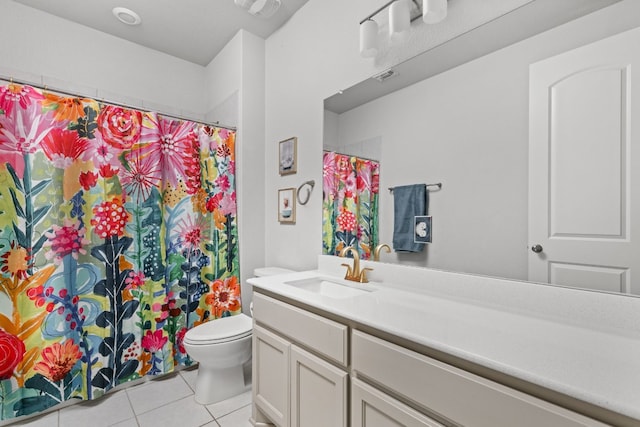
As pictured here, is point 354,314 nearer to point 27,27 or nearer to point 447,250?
point 447,250

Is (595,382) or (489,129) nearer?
(595,382)

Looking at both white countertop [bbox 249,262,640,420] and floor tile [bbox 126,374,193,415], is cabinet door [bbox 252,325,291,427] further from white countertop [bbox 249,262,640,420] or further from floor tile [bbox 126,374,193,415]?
floor tile [bbox 126,374,193,415]

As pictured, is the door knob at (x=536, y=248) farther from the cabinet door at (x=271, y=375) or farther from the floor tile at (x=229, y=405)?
the floor tile at (x=229, y=405)

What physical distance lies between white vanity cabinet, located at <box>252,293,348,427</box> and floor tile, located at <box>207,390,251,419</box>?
0.32m

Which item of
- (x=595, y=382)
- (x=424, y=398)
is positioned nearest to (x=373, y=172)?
(x=424, y=398)

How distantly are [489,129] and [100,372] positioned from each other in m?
2.58

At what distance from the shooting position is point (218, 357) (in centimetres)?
178

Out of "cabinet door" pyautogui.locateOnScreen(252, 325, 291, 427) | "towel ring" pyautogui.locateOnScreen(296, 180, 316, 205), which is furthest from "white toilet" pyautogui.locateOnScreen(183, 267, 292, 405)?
"towel ring" pyautogui.locateOnScreen(296, 180, 316, 205)

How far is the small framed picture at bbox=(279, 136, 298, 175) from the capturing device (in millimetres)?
2162

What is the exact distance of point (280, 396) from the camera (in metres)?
1.38

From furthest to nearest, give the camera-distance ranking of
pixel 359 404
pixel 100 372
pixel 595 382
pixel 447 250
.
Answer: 1. pixel 100 372
2. pixel 447 250
3. pixel 359 404
4. pixel 595 382

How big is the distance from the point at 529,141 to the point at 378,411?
43.0 inches

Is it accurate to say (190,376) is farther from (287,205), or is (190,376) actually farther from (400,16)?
(400,16)

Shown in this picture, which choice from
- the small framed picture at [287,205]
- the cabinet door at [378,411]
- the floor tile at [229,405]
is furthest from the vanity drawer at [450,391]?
the small framed picture at [287,205]
